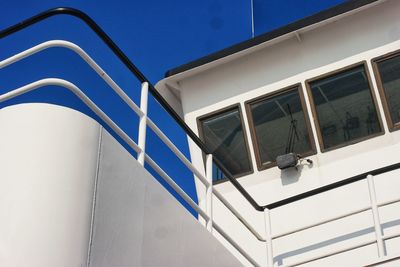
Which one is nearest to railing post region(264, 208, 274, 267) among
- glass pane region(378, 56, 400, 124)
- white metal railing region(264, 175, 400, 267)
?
white metal railing region(264, 175, 400, 267)

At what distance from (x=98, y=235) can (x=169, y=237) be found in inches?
35.3

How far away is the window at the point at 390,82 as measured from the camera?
750 cm

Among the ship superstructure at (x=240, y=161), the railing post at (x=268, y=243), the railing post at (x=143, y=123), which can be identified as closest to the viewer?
the ship superstructure at (x=240, y=161)

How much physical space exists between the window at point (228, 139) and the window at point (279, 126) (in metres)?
0.16

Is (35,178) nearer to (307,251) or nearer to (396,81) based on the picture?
(307,251)

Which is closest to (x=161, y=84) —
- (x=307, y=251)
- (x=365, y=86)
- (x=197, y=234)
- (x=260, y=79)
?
(x=260, y=79)

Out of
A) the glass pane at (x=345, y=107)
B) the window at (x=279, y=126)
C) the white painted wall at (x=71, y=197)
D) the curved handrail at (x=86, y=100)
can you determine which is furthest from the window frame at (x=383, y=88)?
the white painted wall at (x=71, y=197)

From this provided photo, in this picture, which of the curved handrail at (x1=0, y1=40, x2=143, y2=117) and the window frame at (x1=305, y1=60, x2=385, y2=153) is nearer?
the curved handrail at (x1=0, y1=40, x2=143, y2=117)

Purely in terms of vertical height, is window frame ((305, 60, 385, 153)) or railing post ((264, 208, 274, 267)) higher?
window frame ((305, 60, 385, 153))

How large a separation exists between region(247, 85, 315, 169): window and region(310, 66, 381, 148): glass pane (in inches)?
7.7

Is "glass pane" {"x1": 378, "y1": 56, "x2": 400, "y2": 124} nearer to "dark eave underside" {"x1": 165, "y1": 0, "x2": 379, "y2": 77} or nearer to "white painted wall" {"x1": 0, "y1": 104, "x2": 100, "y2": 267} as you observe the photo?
"dark eave underside" {"x1": 165, "y1": 0, "x2": 379, "y2": 77}

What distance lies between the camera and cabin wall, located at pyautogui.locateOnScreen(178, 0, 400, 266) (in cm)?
683

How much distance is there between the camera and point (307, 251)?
21.7 ft

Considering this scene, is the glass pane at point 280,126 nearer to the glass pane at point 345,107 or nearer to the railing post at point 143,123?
the glass pane at point 345,107
